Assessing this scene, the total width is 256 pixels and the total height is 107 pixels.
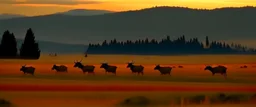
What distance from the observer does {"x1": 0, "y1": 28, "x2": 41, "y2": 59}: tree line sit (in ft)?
138

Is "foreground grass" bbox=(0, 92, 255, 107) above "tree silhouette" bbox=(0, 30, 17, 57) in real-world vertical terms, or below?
below

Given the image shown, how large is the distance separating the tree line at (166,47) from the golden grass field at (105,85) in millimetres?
10461

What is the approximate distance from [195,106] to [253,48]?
2466cm

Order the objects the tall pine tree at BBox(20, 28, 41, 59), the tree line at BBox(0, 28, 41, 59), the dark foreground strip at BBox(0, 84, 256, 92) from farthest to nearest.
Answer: the tall pine tree at BBox(20, 28, 41, 59) → the tree line at BBox(0, 28, 41, 59) → the dark foreground strip at BBox(0, 84, 256, 92)

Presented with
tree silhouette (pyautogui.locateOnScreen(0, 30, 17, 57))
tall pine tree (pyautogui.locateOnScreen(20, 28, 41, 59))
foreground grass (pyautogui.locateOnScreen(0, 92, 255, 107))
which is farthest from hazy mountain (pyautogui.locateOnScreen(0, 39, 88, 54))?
foreground grass (pyautogui.locateOnScreen(0, 92, 255, 107))

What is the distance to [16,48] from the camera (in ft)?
141

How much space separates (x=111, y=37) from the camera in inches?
2143

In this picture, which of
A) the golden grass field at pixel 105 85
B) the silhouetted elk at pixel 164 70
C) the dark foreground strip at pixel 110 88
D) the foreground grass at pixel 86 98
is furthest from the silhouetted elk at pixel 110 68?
the foreground grass at pixel 86 98

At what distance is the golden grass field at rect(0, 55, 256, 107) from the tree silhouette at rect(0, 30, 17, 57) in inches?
63.8

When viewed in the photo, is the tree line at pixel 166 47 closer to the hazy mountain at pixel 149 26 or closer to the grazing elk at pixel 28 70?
the hazy mountain at pixel 149 26

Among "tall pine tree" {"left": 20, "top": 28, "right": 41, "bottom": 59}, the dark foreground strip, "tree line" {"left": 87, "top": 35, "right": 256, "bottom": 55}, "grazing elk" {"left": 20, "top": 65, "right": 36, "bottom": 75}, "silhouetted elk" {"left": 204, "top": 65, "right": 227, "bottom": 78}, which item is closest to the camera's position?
the dark foreground strip

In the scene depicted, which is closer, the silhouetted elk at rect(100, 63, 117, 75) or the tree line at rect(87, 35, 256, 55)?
the silhouetted elk at rect(100, 63, 117, 75)

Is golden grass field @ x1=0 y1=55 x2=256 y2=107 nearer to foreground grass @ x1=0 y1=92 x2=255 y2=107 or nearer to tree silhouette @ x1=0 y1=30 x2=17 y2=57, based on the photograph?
foreground grass @ x1=0 y1=92 x2=255 y2=107

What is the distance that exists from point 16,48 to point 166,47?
16282 millimetres
